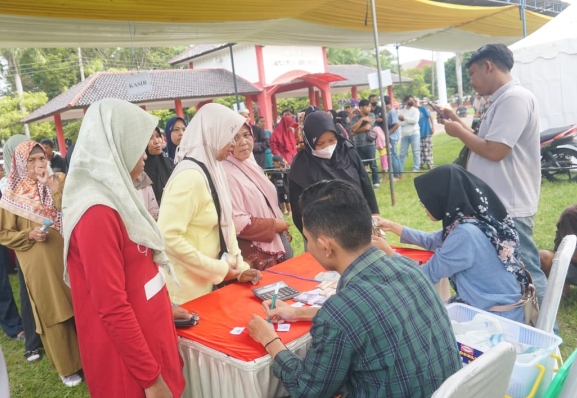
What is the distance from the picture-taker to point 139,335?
1.34 m

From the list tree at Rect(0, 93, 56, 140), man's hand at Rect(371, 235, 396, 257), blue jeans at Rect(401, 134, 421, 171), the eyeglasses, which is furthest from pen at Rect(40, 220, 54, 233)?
tree at Rect(0, 93, 56, 140)

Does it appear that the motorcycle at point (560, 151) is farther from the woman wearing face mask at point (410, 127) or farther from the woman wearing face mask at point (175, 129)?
the woman wearing face mask at point (175, 129)

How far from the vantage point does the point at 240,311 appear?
186 cm

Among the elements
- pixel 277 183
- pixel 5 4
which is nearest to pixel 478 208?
pixel 5 4

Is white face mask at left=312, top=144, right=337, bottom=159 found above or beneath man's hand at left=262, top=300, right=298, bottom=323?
above

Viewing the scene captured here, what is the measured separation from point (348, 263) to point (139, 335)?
0.66 metres

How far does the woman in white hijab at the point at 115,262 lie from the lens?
1.30 m

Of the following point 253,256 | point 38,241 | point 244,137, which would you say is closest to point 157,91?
point 38,241

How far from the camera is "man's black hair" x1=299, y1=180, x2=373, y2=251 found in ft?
4.43

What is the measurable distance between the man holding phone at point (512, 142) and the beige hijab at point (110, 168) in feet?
6.02

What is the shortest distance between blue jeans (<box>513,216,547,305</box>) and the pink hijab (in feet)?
4.37

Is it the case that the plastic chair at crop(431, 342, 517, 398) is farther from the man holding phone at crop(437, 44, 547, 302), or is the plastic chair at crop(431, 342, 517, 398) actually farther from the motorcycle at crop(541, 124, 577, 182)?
the motorcycle at crop(541, 124, 577, 182)

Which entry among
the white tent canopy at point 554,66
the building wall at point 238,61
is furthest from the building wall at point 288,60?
the white tent canopy at point 554,66

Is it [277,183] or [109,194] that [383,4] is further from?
[109,194]
